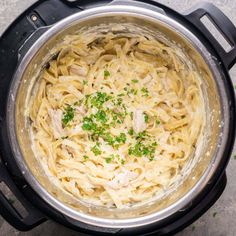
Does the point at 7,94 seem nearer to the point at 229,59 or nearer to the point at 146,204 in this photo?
the point at 146,204

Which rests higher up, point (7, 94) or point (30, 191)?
point (7, 94)

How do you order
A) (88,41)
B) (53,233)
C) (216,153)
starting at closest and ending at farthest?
(216,153), (88,41), (53,233)

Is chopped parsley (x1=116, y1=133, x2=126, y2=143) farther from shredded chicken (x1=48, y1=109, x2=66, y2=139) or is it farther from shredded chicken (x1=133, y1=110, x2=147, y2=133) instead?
shredded chicken (x1=48, y1=109, x2=66, y2=139)

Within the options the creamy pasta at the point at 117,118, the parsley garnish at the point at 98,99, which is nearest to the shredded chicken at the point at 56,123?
the creamy pasta at the point at 117,118

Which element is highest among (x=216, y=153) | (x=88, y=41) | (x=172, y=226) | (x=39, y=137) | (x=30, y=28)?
(x=30, y=28)

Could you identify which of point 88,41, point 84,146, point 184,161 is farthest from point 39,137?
point 184,161

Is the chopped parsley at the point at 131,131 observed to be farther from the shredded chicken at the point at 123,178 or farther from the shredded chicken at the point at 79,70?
the shredded chicken at the point at 79,70
